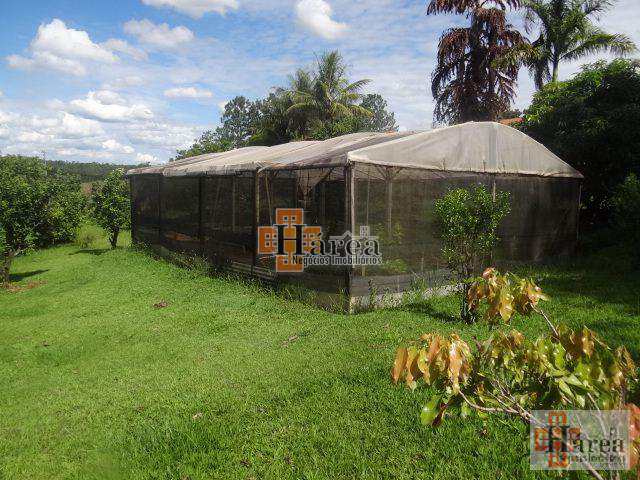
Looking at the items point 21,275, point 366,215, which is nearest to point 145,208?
point 21,275

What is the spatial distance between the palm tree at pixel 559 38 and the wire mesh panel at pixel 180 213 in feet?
39.5

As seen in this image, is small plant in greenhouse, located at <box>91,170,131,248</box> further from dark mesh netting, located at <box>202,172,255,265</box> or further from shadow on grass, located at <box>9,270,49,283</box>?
dark mesh netting, located at <box>202,172,255,265</box>

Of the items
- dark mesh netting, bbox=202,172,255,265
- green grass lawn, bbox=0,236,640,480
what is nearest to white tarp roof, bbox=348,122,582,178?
green grass lawn, bbox=0,236,640,480

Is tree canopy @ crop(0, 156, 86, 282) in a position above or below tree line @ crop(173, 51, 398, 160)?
below

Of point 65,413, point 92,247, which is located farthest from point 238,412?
point 92,247

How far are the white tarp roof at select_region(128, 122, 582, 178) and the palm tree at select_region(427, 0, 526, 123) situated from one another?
893 cm

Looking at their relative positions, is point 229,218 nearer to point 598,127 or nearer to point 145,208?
point 145,208

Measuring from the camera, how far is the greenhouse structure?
270 inches

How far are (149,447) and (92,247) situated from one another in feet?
52.1

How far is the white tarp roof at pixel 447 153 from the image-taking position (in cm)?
689

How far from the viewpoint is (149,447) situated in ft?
12.1

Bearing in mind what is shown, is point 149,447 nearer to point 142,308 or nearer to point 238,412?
point 238,412

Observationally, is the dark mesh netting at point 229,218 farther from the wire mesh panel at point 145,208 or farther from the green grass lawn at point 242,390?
the wire mesh panel at point 145,208

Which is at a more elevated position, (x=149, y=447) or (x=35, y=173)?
(x=35, y=173)
